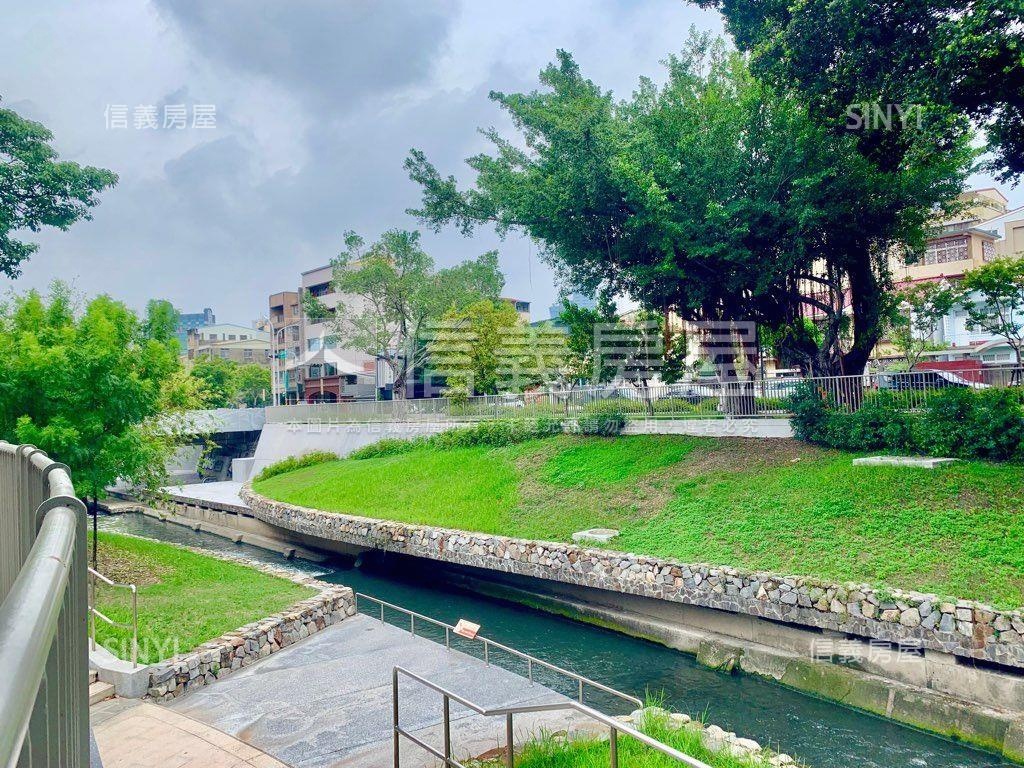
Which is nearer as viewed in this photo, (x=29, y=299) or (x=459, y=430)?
(x=29, y=299)

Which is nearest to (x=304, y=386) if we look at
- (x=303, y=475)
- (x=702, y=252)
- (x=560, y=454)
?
(x=303, y=475)

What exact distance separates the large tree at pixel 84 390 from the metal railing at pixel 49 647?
1141cm

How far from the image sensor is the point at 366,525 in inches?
745

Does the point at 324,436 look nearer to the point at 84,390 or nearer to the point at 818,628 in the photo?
the point at 84,390

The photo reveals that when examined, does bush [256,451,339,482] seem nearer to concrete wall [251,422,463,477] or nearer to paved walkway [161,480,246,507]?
concrete wall [251,422,463,477]

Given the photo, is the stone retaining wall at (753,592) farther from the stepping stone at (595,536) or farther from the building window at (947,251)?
the building window at (947,251)

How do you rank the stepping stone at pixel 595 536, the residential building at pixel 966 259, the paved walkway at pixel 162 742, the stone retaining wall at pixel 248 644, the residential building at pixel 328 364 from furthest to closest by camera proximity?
the residential building at pixel 328 364, the residential building at pixel 966 259, the stepping stone at pixel 595 536, the stone retaining wall at pixel 248 644, the paved walkway at pixel 162 742

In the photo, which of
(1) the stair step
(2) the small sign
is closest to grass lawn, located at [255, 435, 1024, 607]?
(2) the small sign

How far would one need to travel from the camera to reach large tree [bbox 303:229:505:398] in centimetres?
3331

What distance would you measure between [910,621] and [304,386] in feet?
162

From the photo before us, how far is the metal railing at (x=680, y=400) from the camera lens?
1560 centimetres

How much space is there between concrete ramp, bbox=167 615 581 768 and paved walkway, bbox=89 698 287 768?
33cm

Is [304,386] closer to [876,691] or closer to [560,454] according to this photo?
[560,454]

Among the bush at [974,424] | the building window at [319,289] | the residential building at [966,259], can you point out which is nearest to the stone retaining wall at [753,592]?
the bush at [974,424]
